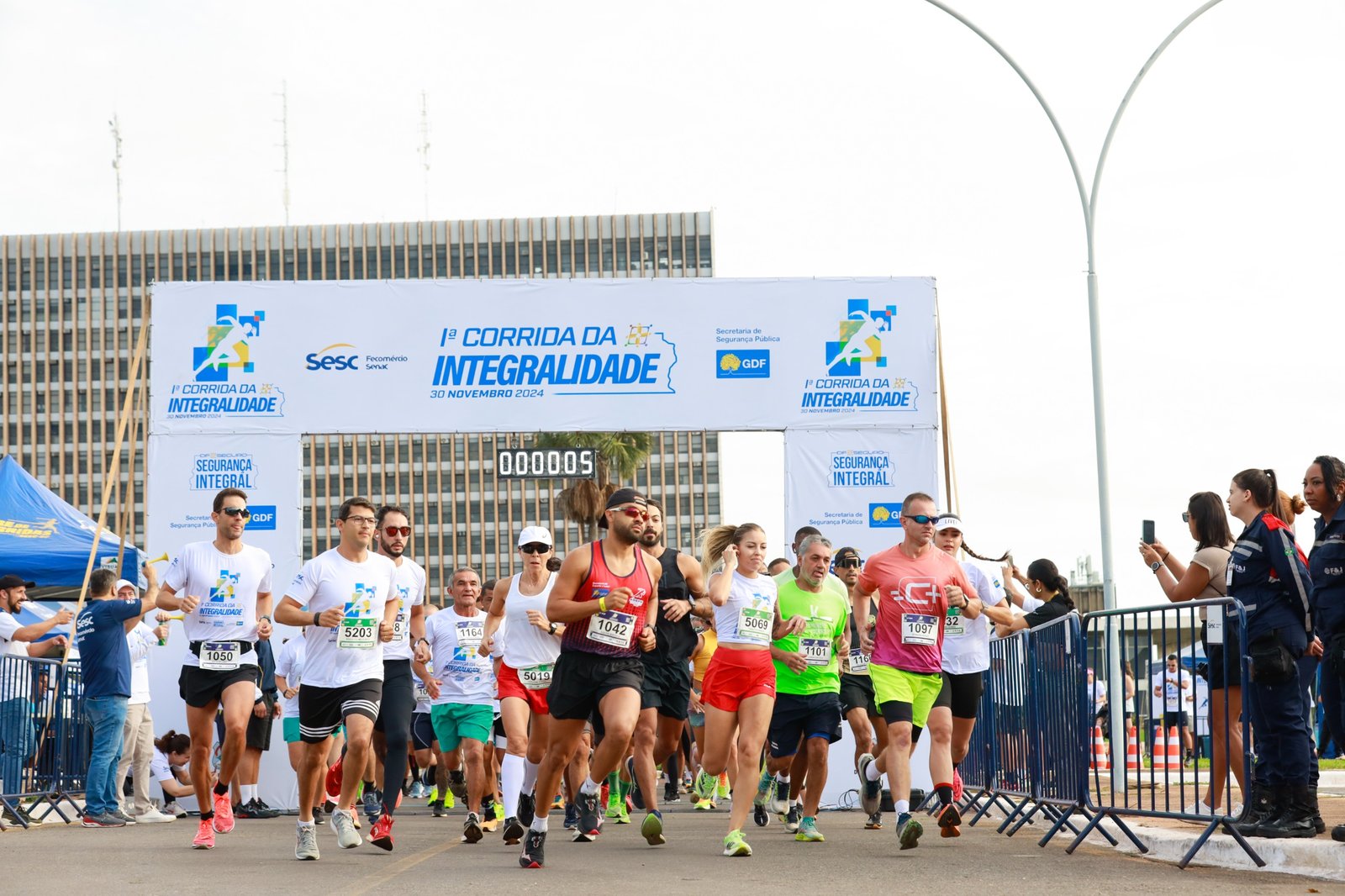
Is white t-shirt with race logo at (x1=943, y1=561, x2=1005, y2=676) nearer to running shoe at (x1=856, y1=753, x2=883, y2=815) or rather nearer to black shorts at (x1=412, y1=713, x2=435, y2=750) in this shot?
running shoe at (x1=856, y1=753, x2=883, y2=815)

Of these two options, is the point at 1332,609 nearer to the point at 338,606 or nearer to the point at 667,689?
the point at 667,689

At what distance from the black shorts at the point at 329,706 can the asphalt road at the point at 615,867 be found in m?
0.72

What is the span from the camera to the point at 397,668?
11852 mm

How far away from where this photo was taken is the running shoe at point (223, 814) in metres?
11.6

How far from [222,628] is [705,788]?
585cm

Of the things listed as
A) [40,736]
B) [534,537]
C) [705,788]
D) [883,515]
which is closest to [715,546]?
[534,537]

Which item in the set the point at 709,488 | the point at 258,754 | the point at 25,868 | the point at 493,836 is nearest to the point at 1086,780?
the point at 493,836

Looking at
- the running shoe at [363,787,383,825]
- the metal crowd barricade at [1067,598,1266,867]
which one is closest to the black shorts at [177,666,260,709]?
the running shoe at [363,787,383,825]

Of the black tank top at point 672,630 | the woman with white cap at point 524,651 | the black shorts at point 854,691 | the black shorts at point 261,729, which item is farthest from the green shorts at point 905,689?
the black shorts at point 261,729

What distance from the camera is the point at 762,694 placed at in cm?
1028

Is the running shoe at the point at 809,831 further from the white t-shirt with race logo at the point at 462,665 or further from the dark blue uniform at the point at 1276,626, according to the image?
the dark blue uniform at the point at 1276,626

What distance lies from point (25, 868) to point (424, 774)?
11.7 meters

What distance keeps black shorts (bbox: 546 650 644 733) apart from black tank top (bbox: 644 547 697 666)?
7.06 feet

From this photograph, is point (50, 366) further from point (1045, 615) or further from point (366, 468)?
point (1045, 615)
